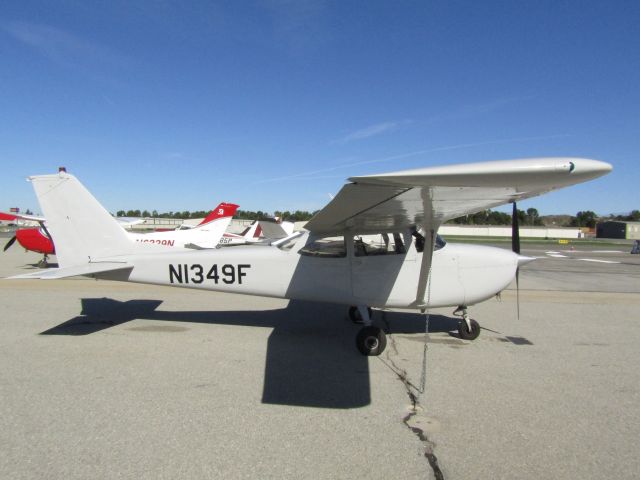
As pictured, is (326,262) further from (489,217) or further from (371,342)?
(489,217)

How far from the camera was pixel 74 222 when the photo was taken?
6.46 metres

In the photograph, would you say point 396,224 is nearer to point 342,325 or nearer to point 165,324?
point 342,325

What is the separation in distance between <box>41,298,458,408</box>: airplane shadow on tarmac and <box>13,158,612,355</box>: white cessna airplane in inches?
25.9

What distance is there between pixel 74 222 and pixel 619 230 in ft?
321

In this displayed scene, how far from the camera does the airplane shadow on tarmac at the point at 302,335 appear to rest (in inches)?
164

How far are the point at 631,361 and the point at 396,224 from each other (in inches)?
143

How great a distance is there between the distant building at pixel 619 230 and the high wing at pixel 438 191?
88.6 meters

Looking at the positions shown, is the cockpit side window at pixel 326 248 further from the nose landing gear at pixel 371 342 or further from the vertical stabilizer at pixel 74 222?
the vertical stabilizer at pixel 74 222

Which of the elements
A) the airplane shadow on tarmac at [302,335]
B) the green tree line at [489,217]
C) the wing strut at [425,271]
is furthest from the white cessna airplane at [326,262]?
the green tree line at [489,217]

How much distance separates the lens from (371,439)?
10.7ft

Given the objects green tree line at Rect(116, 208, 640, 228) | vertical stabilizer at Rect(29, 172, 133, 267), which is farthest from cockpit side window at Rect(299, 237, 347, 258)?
green tree line at Rect(116, 208, 640, 228)

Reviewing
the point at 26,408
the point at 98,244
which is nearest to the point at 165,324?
the point at 98,244

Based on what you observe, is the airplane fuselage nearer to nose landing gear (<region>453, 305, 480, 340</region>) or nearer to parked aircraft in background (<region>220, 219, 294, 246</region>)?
nose landing gear (<region>453, 305, 480, 340</region>)

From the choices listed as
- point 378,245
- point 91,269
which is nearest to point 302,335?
point 378,245
